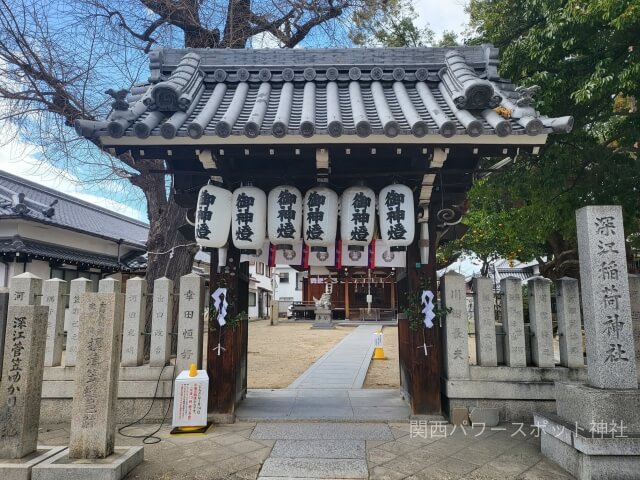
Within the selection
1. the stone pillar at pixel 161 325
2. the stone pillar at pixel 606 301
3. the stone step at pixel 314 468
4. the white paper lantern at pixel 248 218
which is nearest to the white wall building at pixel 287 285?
the stone pillar at pixel 161 325

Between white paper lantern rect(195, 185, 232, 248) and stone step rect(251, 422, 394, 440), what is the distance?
270 centimetres

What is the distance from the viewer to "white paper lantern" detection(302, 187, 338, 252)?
5.99 metres

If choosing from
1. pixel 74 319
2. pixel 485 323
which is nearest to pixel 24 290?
pixel 74 319

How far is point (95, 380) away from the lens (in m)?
4.62

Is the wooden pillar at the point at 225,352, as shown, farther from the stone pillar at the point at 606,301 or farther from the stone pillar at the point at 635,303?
the stone pillar at the point at 635,303

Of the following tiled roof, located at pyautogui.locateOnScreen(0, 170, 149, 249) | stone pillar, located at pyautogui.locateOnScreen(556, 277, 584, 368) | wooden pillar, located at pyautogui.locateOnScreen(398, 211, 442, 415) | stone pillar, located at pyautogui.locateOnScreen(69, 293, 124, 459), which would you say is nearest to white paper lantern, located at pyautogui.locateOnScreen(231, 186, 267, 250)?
stone pillar, located at pyautogui.locateOnScreen(69, 293, 124, 459)

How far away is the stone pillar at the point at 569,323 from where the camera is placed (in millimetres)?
6363

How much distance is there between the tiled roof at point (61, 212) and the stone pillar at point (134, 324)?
11.3 meters

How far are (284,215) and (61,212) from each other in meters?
19.8

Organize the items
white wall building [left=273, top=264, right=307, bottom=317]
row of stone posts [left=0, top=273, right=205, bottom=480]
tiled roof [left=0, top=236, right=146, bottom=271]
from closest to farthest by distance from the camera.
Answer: row of stone posts [left=0, top=273, right=205, bottom=480] < tiled roof [left=0, top=236, right=146, bottom=271] < white wall building [left=273, top=264, right=307, bottom=317]

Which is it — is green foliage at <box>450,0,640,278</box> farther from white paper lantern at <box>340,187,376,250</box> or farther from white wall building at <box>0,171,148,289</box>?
white wall building at <box>0,171,148,289</box>

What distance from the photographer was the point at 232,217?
6.14 meters

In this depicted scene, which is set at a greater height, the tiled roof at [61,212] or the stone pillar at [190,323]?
the tiled roof at [61,212]

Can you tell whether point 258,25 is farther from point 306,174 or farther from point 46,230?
point 46,230
